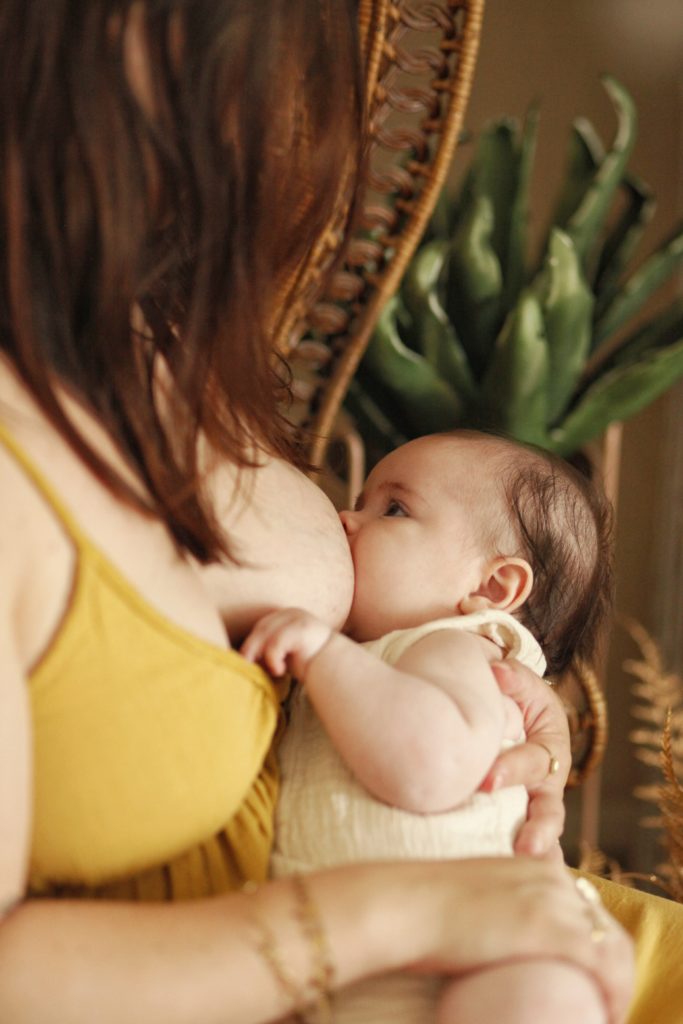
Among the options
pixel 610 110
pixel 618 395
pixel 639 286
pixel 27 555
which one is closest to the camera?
pixel 27 555

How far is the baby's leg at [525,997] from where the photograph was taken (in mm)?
700

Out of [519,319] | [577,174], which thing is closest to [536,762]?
[519,319]

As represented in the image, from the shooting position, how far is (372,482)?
3.81ft

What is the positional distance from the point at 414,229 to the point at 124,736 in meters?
0.95

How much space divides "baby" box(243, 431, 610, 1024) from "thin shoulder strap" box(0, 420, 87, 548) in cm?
20

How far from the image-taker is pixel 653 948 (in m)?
1.06

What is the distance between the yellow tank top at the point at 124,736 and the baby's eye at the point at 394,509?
0.34 metres

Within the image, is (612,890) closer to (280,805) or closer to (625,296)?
(280,805)

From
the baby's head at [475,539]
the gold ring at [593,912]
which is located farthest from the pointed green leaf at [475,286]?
the gold ring at [593,912]

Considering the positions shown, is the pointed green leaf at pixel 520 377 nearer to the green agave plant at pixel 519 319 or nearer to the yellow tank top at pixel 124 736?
the green agave plant at pixel 519 319

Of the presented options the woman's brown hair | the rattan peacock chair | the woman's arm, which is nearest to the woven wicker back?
the rattan peacock chair

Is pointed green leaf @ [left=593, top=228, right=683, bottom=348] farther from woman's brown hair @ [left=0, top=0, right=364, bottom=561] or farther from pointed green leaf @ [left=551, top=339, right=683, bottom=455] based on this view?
woman's brown hair @ [left=0, top=0, right=364, bottom=561]

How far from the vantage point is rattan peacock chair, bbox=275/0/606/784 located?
135 centimetres

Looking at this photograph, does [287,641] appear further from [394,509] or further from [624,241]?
[624,241]
